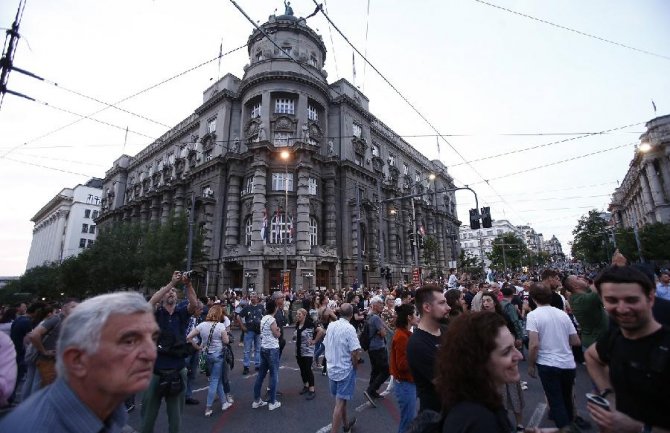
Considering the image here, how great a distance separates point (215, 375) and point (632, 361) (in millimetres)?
6965

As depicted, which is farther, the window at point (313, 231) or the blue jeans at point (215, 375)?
the window at point (313, 231)

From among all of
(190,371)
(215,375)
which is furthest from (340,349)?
(190,371)

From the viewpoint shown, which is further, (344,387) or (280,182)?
(280,182)

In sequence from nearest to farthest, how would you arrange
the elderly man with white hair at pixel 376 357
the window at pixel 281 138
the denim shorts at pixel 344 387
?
the denim shorts at pixel 344 387
the elderly man with white hair at pixel 376 357
the window at pixel 281 138

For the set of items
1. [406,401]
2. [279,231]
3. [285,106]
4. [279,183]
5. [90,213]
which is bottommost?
[406,401]

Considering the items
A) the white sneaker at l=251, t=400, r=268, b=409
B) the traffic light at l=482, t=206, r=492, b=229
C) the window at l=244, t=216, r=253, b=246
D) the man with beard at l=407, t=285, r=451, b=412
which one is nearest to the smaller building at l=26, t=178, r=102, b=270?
the window at l=244, t=216, r=253, b=246

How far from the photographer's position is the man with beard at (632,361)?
223 cm

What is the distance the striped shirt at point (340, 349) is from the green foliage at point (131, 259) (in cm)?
2540

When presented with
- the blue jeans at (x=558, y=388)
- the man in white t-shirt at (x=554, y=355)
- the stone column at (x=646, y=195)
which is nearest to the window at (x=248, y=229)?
the man in white t-shirt at (x=554, y=355)

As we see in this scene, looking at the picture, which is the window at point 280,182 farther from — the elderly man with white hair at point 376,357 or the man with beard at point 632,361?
the man with beard at point 632,361

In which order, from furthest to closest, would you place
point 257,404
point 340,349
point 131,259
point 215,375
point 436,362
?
point 131,259 < point 257,404 < point 215,375 < point 340,349 < point 436,362

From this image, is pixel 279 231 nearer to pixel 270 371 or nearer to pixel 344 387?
pixel 270 371

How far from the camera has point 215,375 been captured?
6855 millimetres

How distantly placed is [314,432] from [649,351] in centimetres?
523
